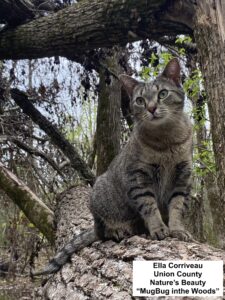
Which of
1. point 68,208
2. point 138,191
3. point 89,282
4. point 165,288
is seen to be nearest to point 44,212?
point 68,208

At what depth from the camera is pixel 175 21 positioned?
382cm

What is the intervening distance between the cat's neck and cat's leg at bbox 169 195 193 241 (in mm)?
360

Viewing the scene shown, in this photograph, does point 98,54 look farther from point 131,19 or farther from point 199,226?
point 199,226

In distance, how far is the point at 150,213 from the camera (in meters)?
2.97

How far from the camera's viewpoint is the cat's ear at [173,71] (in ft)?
10.8

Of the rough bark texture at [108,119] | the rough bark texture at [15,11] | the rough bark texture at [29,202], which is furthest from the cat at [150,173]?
the rough bark texture at [108,119]

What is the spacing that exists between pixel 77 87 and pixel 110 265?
3.93m

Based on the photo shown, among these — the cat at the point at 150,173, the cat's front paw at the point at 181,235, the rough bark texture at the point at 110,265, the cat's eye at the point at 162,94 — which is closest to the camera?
the rough bark texture at the point at 110,265

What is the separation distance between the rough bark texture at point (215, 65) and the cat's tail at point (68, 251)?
959mm

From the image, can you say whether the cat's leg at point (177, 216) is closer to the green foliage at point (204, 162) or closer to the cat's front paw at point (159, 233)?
the cat's front paw at point (159, 233)

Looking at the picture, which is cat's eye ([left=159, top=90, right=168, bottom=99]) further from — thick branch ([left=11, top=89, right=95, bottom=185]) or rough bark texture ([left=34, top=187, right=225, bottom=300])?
thick branch ([left=11, top=89, right=95, bottom=185])

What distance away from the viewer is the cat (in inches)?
121
